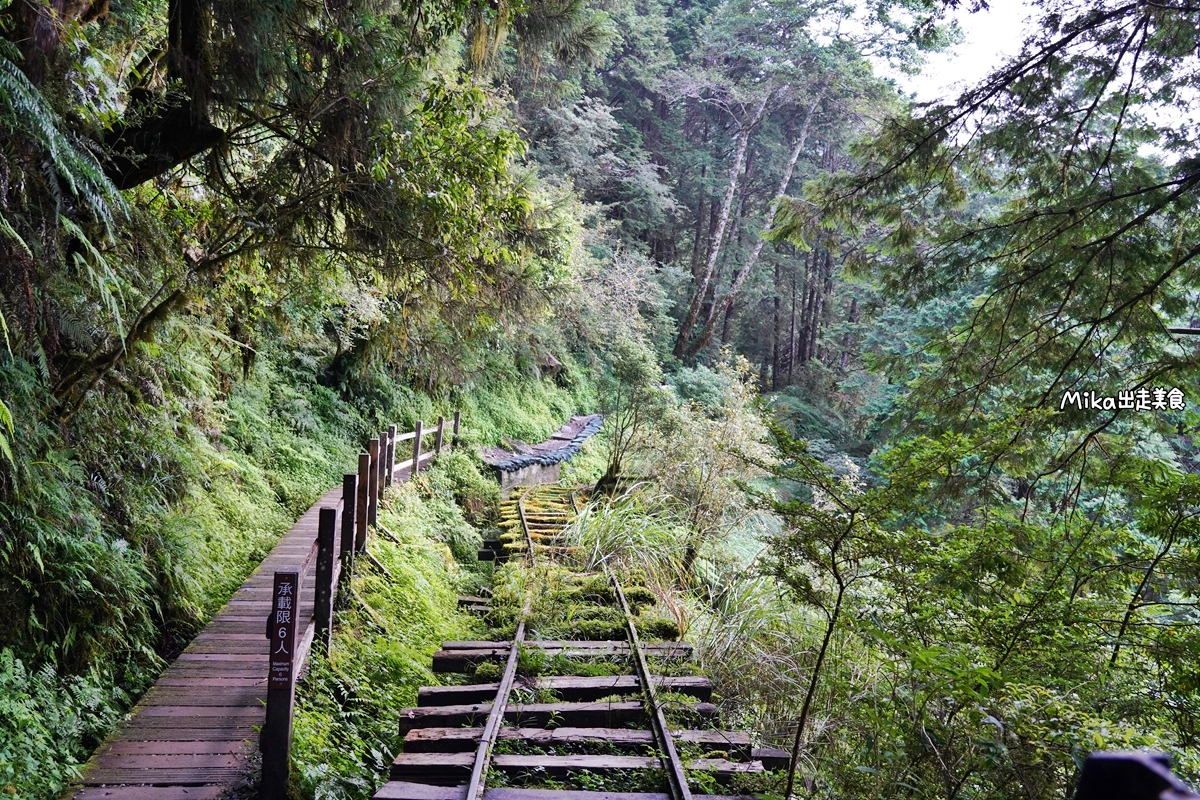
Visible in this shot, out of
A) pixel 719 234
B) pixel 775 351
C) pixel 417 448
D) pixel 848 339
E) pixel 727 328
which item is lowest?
pixel 417 448

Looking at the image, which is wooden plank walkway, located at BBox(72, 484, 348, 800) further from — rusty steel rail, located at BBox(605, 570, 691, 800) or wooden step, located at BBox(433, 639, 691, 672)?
rusty steel rail, located at BBox(605, 570, 691, 800)

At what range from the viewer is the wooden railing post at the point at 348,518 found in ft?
22.2

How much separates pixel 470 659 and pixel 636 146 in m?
27.8

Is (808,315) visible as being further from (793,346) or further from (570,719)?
(570,719)

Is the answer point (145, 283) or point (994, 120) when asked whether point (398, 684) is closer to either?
point (145, 283)

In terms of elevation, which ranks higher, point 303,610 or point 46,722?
point 46,722

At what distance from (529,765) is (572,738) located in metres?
0.45

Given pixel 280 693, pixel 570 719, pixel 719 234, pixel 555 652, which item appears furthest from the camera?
pixel 719 234

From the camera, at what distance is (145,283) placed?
6.14m

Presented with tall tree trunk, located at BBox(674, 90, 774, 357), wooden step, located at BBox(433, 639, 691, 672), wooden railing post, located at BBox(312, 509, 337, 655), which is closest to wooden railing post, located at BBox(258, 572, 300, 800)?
wooden railing post, located at BBox(312, 509, 337, 655)

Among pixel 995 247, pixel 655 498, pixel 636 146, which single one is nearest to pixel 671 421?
pixel 655 498

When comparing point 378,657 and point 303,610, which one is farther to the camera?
point 303,610

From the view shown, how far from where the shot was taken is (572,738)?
4.82 m

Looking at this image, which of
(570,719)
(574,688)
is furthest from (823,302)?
(570,719)
